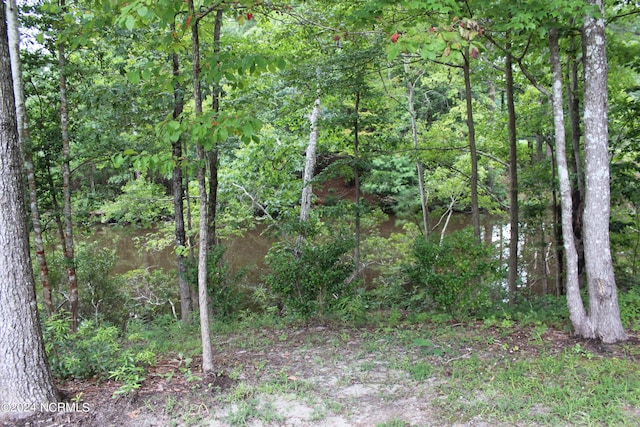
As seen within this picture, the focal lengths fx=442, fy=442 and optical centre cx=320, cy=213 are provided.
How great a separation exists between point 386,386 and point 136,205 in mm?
6333

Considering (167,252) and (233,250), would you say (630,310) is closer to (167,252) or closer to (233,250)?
(233,250)

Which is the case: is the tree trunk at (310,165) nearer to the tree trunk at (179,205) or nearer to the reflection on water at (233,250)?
the tree trunk at (179,205)

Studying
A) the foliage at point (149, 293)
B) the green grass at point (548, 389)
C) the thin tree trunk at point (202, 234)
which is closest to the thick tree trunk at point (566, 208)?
the green grass at point (548, 389)

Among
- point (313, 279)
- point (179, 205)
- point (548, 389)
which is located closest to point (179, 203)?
point (179, 205)

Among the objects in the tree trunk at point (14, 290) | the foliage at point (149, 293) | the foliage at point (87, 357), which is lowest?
the foliage at point (149, 293)

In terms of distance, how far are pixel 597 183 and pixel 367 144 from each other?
4497mm

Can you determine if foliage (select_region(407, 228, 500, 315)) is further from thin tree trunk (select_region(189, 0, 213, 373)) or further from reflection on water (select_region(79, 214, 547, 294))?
reflection on water (select_region(79, 214, 547, 294))

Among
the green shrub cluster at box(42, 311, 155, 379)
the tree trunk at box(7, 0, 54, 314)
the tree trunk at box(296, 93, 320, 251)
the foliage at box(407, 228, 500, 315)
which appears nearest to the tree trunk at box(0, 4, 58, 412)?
the green shrub cluster at box(42, 311, 155, 379)

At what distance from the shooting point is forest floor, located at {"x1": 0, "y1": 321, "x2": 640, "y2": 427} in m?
3.29

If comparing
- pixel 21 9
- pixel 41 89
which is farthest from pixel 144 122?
pixel 21 9

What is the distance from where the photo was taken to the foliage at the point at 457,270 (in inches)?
221

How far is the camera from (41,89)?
650cm

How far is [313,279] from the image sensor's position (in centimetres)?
587

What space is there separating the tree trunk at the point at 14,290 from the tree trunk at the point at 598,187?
16.4 ft
